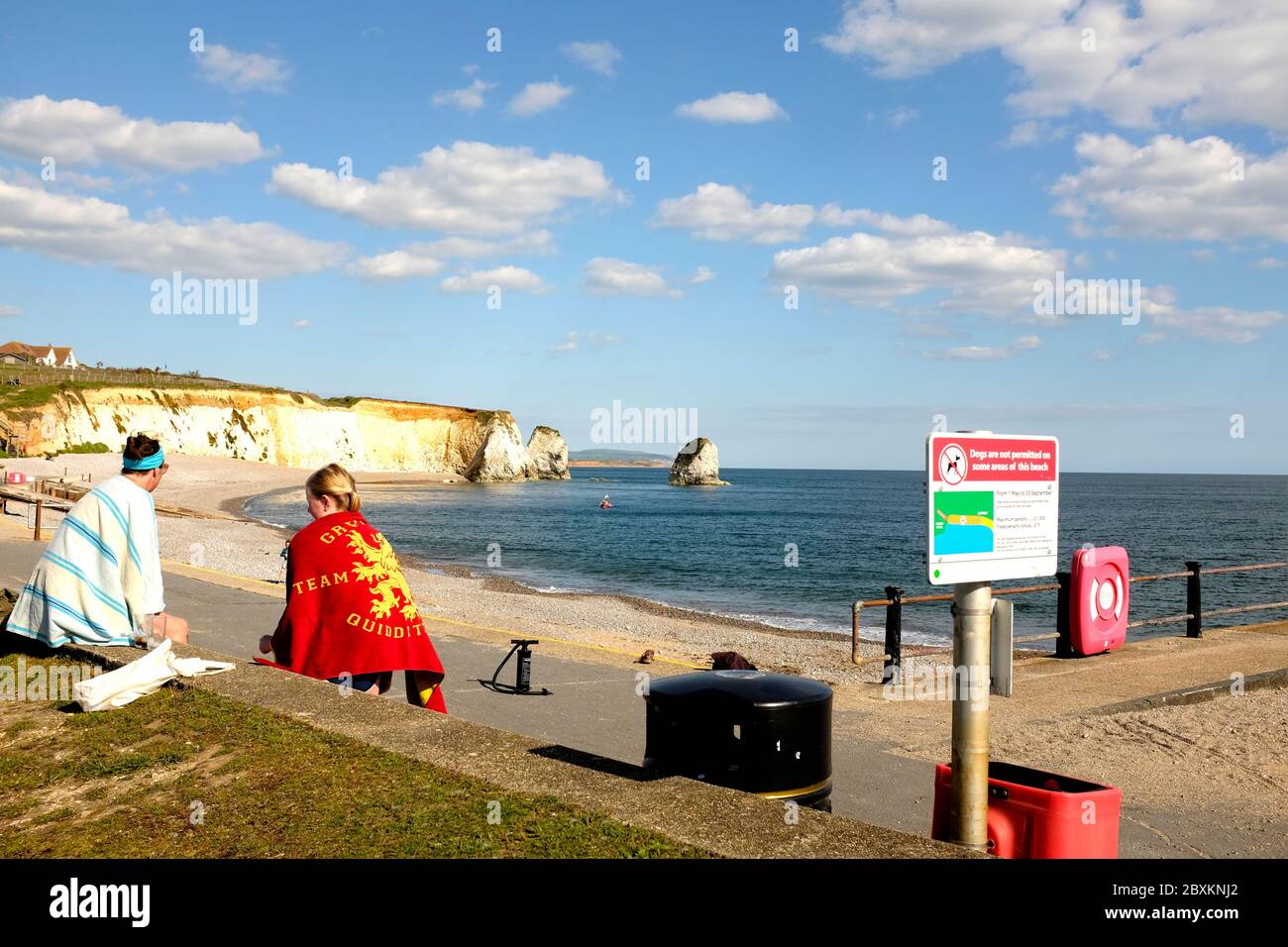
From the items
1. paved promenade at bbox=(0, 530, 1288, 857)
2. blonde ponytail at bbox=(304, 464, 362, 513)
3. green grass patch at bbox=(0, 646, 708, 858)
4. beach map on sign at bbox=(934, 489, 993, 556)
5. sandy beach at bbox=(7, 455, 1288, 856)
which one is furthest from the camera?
sandy beach at bbox=(7, 455, 1288, 856)

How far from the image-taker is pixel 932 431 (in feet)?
11.5

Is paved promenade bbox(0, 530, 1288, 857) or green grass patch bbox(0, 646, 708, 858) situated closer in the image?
green grass patch bbox(0, 646, 708, 858)

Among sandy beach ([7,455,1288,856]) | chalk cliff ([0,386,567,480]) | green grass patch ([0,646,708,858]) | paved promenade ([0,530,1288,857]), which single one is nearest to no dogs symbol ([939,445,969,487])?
green grass patch ([0,646,708,858])

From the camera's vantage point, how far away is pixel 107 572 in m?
6.24

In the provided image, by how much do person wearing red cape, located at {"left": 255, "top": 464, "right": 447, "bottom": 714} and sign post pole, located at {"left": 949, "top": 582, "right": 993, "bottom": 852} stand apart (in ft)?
9.22

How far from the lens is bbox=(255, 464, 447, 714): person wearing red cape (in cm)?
514

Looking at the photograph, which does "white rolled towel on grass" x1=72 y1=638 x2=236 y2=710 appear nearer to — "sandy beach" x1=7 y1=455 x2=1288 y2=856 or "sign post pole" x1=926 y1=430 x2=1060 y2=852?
"sign post pole" x1=926 y1=430 x2=1060 y2=852

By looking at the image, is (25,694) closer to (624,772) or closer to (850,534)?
(624,772)

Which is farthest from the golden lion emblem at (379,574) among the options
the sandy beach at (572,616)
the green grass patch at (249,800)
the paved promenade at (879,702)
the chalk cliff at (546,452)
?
the chalk cliff at (546,452)

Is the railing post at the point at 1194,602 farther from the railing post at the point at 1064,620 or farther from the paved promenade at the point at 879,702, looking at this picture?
the railing post at the point at 1064,620

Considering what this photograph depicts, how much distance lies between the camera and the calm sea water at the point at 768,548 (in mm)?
29578

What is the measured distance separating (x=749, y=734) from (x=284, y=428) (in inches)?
4366

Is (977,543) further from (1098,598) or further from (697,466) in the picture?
(697,466)

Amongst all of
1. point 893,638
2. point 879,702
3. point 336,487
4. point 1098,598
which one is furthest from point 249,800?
point 1098,598
